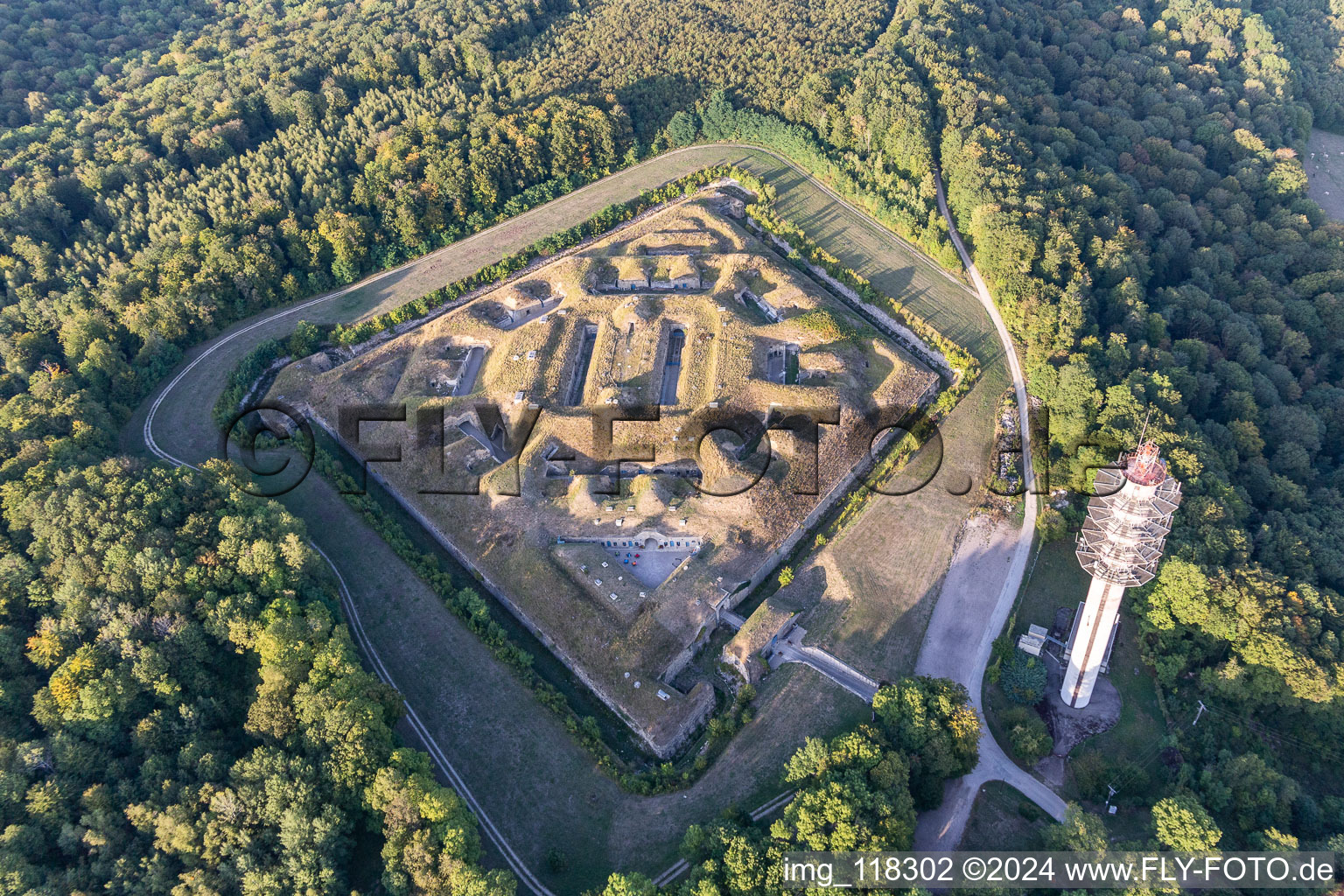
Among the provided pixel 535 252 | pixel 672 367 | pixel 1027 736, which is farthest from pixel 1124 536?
pixel 535 252

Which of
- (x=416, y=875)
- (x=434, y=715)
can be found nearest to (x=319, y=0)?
(x=434, y=715)

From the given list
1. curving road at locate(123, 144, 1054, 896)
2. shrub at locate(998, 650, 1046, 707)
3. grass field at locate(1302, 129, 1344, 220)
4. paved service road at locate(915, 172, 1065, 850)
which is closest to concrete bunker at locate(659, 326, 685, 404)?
curving road at locate(123, 144, 1054, 896)

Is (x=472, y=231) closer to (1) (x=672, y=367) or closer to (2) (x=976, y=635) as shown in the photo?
(1) (x=672, y=367)

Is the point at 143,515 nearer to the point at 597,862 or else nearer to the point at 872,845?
the point at 597,862

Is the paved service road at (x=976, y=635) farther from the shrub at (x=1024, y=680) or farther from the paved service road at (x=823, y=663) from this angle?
the paved service road at (x=823, y=663)

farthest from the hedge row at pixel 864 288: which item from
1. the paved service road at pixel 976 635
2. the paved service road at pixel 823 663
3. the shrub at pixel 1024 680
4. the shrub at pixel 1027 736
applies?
the shrub at pixel 1027 736
